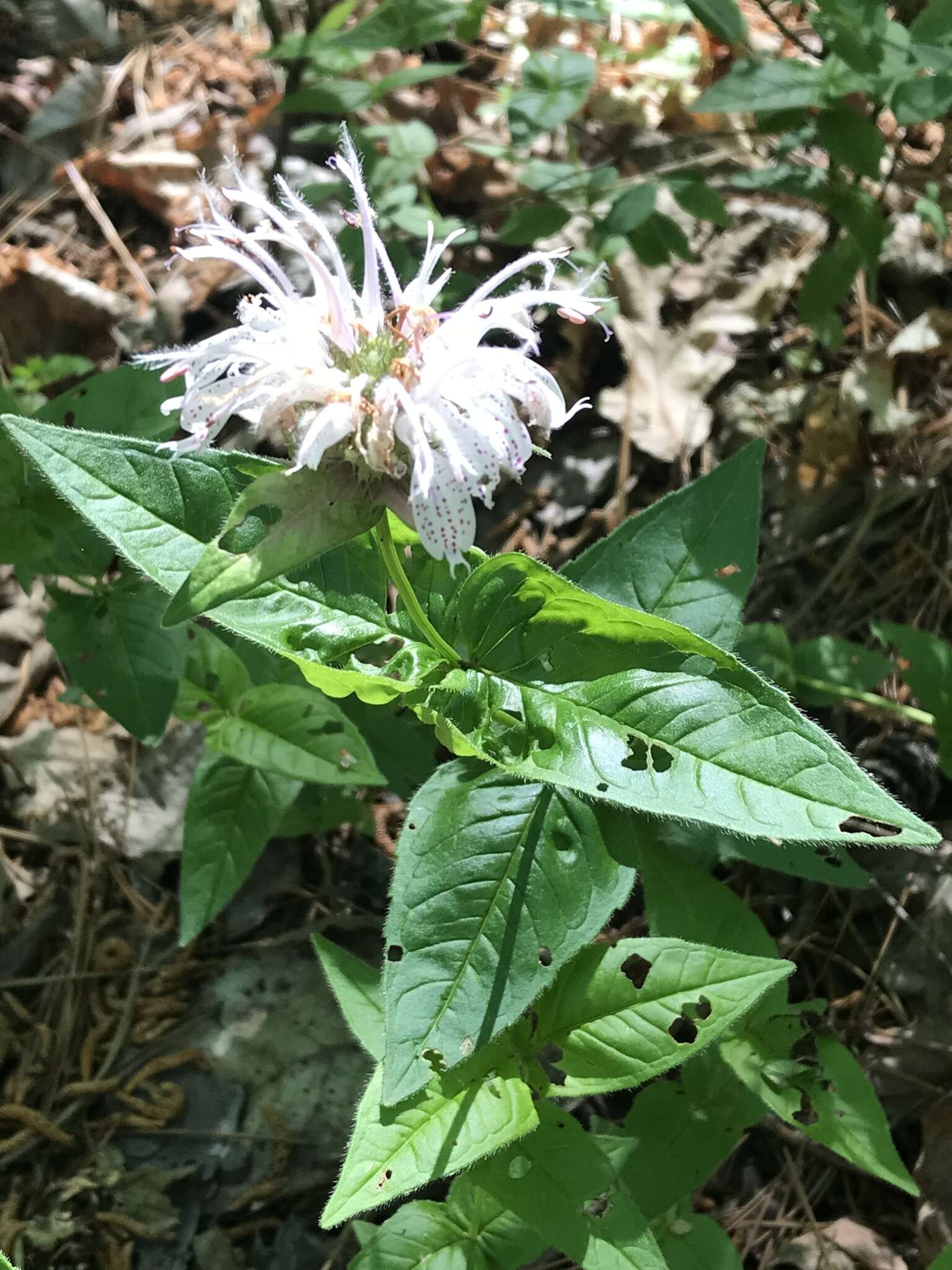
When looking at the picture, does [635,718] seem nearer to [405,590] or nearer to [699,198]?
[405,590]

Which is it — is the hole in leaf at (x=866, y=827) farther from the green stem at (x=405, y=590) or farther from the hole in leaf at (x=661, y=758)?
the green stem at (x=405, y=590)

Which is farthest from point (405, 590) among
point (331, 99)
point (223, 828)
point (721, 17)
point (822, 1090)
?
point (331, 99)

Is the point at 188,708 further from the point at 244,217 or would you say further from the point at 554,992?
the point at 244,217

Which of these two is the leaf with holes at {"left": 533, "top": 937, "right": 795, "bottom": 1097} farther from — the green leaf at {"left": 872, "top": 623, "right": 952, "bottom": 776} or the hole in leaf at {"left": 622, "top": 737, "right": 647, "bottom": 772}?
the green leaf at {"left": 872, "top": 623, "right": 952, "bottom": 776}

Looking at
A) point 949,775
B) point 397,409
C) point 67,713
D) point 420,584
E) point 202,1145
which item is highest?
point 397,409

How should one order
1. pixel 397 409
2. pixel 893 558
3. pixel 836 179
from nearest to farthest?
pixel 397 409, pixel 836 179, pixel 893 558

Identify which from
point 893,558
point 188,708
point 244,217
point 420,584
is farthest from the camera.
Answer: point 244,217

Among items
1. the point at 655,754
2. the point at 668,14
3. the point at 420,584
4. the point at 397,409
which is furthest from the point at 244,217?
the point at 655,754

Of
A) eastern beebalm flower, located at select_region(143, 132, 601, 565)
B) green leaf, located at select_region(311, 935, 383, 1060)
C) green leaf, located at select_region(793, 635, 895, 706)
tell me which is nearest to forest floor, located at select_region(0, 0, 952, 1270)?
green leaf, located at select_region(793, 635, 895, 706)
